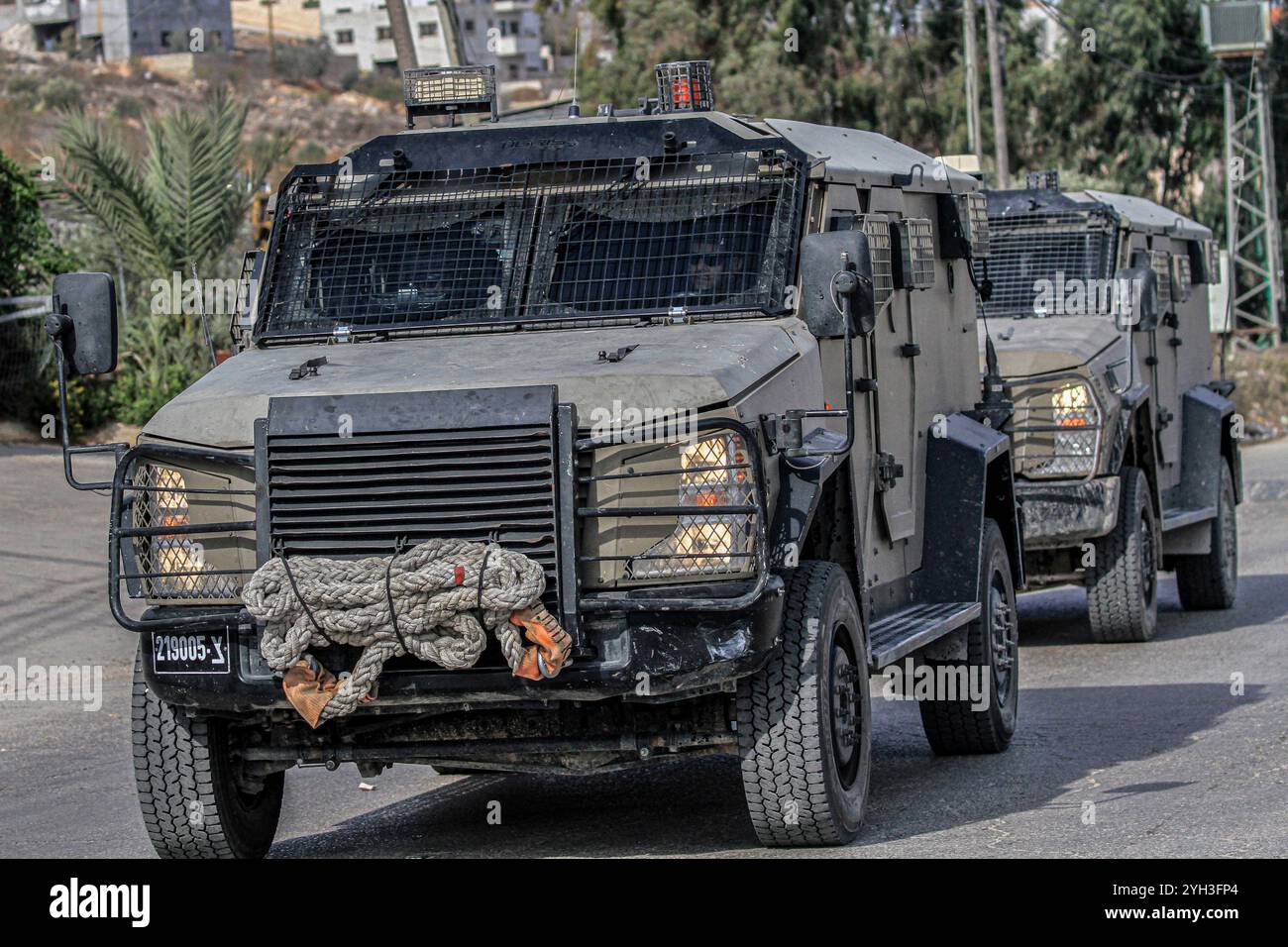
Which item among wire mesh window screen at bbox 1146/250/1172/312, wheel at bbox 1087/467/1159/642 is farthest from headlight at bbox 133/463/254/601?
wire mesh window screen at bbox 1146/250/1172/312

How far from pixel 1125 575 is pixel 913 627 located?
498 cm

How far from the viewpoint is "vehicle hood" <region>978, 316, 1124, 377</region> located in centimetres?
1295

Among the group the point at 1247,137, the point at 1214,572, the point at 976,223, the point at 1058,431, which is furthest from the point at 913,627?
the point at 1247,137

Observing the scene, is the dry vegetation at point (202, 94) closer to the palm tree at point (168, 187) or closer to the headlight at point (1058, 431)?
the palm tree at point (168, 187)

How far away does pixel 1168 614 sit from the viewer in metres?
15.6

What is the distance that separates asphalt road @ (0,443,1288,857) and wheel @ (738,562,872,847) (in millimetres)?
185

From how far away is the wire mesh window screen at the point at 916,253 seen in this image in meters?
8.80

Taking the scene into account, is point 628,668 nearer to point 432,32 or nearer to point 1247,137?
point 1247,137

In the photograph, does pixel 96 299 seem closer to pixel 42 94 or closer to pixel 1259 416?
pixel 1259 416

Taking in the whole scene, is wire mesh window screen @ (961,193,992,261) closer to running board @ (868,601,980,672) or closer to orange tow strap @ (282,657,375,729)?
running board @ (868,601,980,672)

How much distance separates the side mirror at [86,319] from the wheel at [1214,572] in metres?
9.91

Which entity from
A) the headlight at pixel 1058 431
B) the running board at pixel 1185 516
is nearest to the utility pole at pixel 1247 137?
the running board at pixel 1185 516

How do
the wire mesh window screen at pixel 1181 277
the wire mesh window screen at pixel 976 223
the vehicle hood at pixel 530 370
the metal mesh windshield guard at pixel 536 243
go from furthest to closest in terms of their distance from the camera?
the wire mesh window screen at pixel 1181 277, the wire mesh window screen at pixel 976 223, the metal mesh windshield guard at pixel 536 243, the vehicle hood at pixel 530 370

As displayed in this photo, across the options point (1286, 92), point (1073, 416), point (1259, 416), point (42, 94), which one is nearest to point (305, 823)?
point (1073, 416)
